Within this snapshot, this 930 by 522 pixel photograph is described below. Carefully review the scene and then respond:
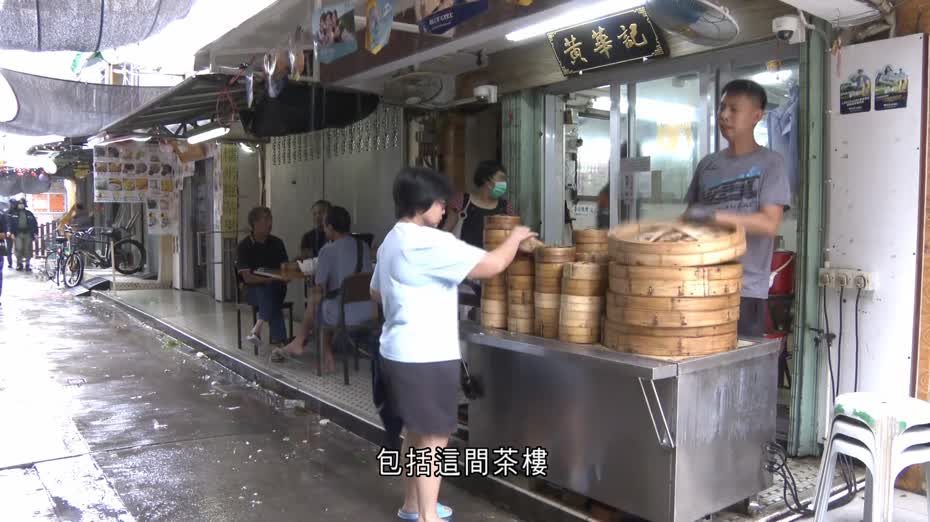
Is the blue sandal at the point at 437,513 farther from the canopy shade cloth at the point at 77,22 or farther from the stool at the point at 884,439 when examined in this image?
the canopy shade cloth at the point at 77,22

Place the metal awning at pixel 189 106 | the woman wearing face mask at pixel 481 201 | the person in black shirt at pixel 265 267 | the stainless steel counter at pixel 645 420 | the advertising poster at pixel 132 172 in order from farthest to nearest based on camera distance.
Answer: the advertising poster at pixel 132 172 < the person in black shirt at pixel 265 267 < the metal awning at pixel 189 106 < the woman wearing face mask at pixel 481 201 < the stainless steel counter at pixel 645 420

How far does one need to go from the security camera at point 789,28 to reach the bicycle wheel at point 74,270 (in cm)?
1546

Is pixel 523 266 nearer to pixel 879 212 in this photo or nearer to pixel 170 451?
pixel 879 212

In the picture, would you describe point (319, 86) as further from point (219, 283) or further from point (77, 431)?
point (219, 283)

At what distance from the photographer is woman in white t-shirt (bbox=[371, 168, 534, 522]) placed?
3.18 metres

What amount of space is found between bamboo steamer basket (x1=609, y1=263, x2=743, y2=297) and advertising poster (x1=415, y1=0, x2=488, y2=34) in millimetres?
2012

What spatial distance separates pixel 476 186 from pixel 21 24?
305cm

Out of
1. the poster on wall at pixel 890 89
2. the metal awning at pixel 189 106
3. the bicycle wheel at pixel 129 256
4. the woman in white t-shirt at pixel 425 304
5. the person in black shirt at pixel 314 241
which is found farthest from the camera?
the bicycle wheel at pixel 129 256

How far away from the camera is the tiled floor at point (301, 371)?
3.62 m

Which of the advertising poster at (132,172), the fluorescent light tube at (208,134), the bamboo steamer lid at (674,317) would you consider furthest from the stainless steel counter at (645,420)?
the advertising poster at (132,172)

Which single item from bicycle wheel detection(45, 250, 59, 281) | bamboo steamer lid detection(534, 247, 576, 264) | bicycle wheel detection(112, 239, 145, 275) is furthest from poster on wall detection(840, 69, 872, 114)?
bicycle wheel detection(45, 250, 59, 281)

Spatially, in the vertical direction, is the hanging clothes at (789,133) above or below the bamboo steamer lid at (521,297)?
above

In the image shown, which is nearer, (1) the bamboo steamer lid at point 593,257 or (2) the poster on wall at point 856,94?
(1) the bamboo steamer lid at point 593,257

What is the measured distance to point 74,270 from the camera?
15.7 metres
